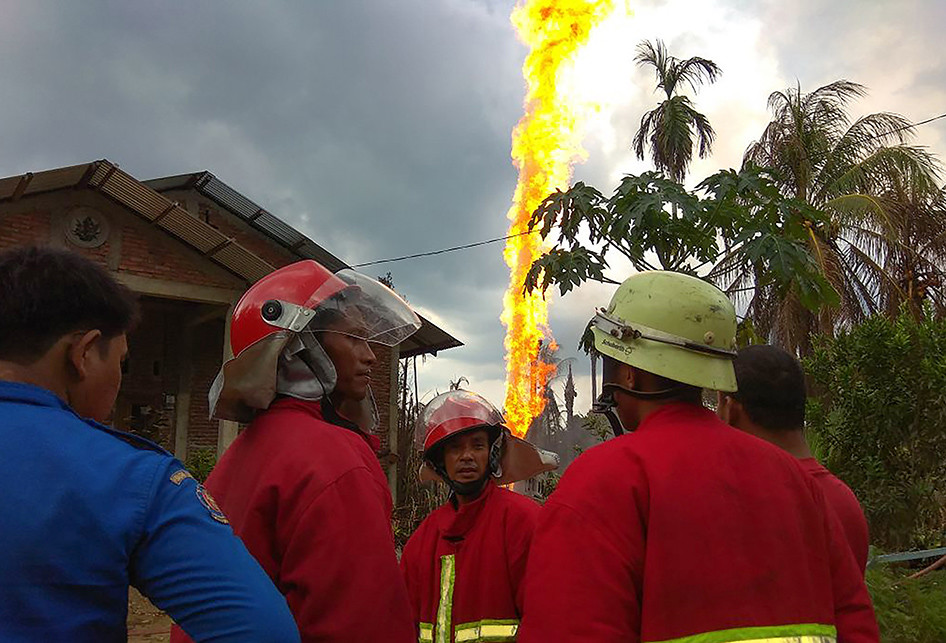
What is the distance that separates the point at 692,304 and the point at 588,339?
5.65 metres

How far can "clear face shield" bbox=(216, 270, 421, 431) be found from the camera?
7.97 ft

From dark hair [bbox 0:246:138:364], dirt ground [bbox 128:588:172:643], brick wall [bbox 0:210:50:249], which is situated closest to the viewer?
dark hair [bbox 0:246:138:364]

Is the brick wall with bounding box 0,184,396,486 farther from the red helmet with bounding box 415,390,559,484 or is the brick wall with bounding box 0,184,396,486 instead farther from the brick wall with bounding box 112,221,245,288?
the red helmet with bounding box 415,390,559,484

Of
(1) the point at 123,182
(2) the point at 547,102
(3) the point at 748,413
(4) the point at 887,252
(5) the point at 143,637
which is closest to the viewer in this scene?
(3) the point at 748,413

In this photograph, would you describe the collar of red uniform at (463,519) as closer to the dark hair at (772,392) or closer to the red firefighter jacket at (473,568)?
the red firefighter jacket at (473,568)

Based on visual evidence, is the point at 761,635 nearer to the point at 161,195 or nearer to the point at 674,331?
the point at 674,331

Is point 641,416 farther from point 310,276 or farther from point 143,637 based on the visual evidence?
point 143,637

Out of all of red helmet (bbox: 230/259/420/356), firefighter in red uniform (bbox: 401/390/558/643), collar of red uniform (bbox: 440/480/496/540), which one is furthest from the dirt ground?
red helmet (bbox: 230/259/420/356)

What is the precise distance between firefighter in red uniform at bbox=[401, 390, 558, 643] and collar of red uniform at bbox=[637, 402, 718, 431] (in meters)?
1.77

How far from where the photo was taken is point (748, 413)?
2977 millimetres

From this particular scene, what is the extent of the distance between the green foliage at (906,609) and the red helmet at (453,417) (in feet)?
9.97

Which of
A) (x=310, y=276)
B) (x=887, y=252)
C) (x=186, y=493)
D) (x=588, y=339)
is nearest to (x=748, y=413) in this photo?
(x=310, y=276)

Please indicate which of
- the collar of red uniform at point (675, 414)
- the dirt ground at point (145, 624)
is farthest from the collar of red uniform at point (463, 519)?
the dirt ground at point (145, 624)

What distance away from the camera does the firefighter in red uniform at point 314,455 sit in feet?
6.42
